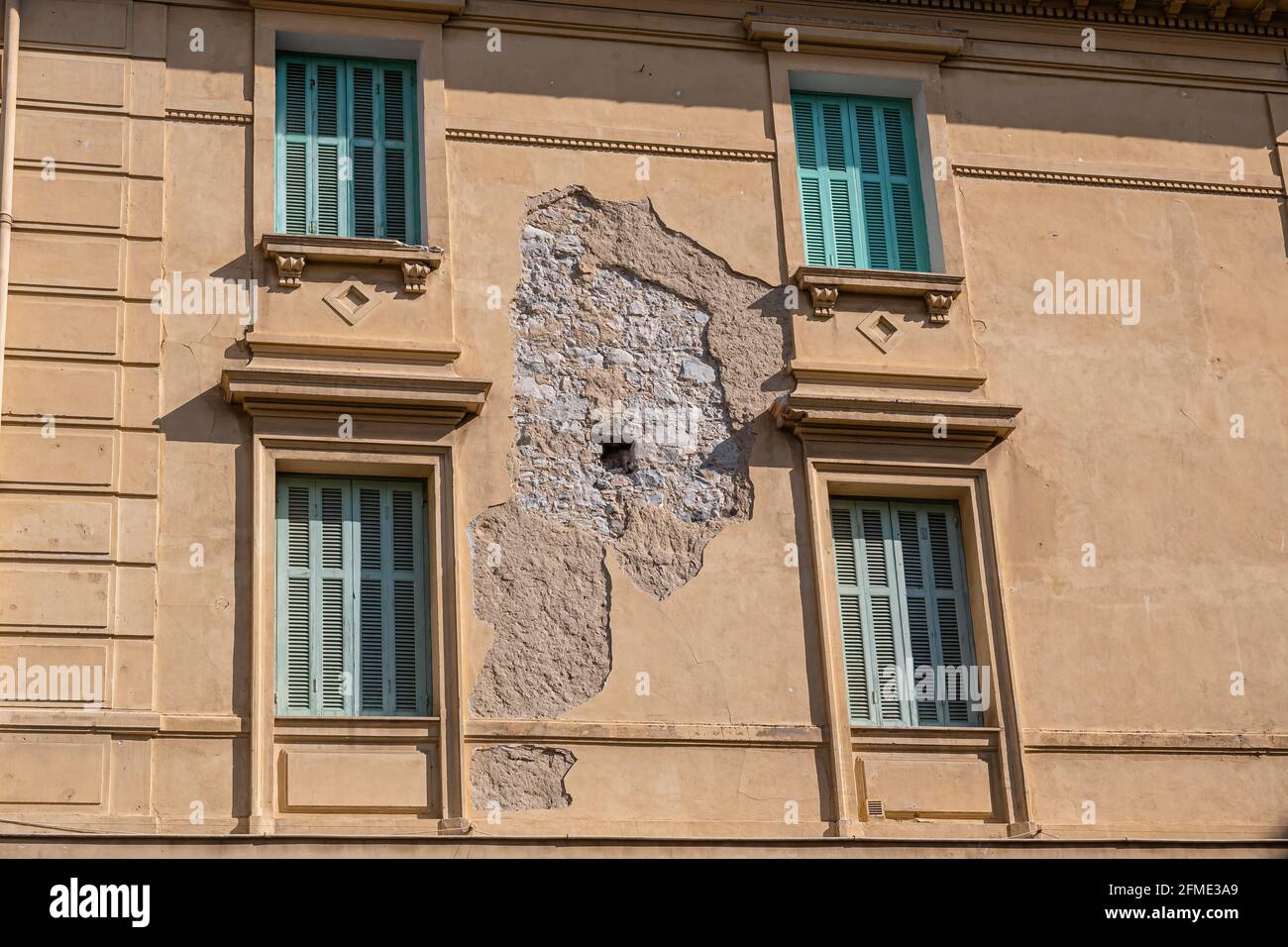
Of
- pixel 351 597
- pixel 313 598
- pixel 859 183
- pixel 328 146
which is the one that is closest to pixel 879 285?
pixel 859 183

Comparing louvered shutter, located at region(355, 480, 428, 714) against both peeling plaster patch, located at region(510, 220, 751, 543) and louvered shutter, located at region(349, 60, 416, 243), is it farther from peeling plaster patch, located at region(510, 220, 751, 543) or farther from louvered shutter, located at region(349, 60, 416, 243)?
louvered shutter, located at region(349, 60, 416, 243)

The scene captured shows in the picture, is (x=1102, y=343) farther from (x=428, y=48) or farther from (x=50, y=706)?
(x=50, y=706)

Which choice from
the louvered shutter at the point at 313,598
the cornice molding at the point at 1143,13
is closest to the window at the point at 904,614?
the louvered shutter at the point at 313,598

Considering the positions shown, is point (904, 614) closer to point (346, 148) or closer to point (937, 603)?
point (937, 603)

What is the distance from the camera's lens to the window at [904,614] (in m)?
14.5

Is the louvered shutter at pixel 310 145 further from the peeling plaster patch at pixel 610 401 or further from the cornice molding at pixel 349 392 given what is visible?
the peeling plaster patch at pixel 610 401

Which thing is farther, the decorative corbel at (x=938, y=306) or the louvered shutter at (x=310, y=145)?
the decorative corbel at (x=938, y=306)

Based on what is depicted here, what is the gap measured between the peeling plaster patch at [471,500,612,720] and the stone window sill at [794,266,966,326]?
256 centimetres

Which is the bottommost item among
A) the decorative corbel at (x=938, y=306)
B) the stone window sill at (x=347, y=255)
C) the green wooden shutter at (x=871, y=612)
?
the green wooden shutter at (x=871, y=612)

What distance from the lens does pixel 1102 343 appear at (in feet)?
51.9

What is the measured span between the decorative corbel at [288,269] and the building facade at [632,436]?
2 cm

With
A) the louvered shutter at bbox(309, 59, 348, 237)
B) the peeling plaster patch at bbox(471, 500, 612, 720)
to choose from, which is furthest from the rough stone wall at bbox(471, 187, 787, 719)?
the louvered shutter at bbox(309, 59, 348, 237)

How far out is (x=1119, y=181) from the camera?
16.4m
